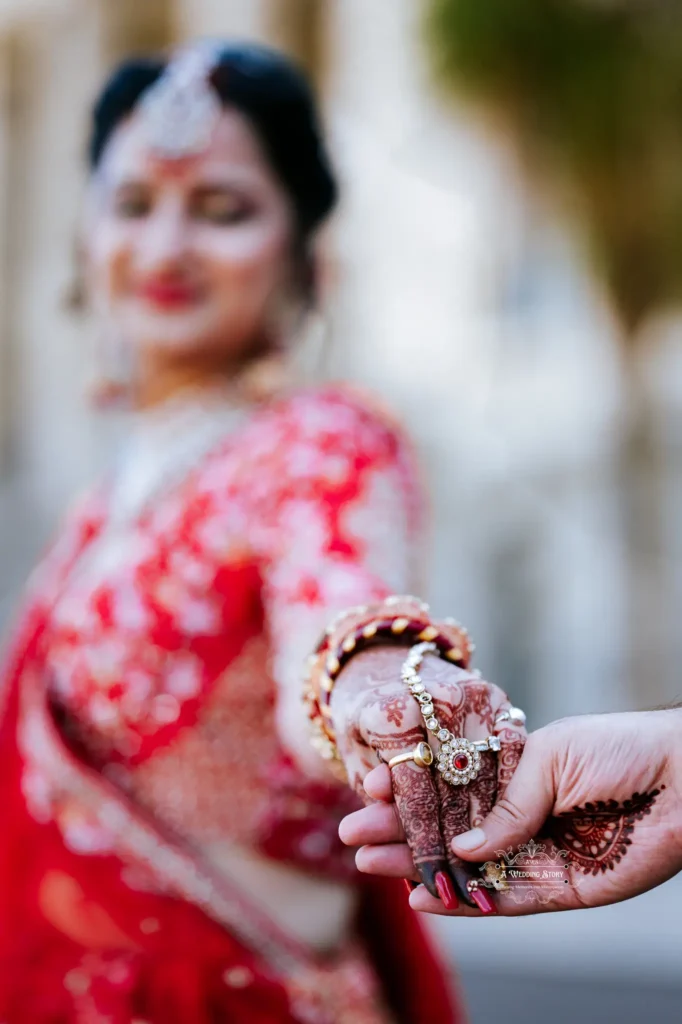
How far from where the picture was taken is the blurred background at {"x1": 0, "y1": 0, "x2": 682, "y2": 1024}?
289 inches

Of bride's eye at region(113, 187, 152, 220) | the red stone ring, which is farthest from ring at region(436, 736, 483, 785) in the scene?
bride's eye at region(113, 187, 152, 220)

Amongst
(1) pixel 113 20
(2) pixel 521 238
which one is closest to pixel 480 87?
(2) pixel 521 238

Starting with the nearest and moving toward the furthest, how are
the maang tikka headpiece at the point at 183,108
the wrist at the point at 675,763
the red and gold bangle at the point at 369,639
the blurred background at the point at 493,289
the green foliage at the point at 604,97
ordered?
the wrist at the point at 675,763, the red and gold bangle at the point at 369,639, the maang tikka headpiece at the point at 183,108, the green foliage at the point at 604,97, the blurred background at the point at 493,289

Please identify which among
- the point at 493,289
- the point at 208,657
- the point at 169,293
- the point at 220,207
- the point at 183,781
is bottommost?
the point at 493,289

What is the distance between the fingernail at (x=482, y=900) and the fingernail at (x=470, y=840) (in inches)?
1.0

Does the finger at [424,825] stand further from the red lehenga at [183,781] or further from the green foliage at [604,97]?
the green foliage at [604,97]

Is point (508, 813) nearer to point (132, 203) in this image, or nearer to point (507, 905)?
point (507, 905)

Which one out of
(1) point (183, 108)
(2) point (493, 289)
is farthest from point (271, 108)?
(2) point (493, 289)

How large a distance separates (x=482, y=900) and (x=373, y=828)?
0.07 m

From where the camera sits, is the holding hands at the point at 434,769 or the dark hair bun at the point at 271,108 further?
the dark hair bun at the point at 271,108

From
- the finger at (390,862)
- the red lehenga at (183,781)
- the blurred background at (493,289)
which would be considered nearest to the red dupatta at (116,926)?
the red lehenga at (183,781)

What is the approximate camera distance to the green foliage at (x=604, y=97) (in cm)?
720

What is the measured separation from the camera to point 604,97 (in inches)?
287

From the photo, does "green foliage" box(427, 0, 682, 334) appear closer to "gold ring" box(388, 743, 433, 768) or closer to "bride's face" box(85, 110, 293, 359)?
"bride's face" box(85, 110, 293, 359)
